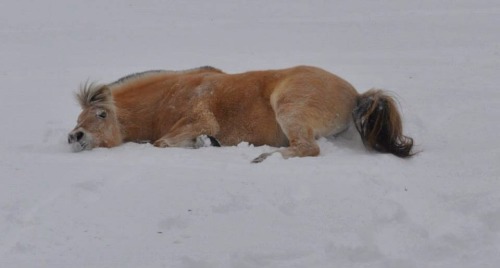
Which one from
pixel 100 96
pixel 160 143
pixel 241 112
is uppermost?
pixel 100 96

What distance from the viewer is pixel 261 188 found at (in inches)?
190

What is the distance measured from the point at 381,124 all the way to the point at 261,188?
1.82 metres

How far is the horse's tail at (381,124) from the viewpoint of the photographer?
6090 mm

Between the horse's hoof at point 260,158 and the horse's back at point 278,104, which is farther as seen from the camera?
the horse's back at point 278,104

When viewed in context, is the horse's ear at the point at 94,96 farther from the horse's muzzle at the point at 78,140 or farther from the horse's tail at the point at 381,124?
the horse's tail at the point at 381,124

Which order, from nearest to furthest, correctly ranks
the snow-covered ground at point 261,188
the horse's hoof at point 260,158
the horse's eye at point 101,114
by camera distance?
1. the snow-covered ground at point 261,188
2. the horse's hoof at point 260,158
3. the horse's eye at point 101,114

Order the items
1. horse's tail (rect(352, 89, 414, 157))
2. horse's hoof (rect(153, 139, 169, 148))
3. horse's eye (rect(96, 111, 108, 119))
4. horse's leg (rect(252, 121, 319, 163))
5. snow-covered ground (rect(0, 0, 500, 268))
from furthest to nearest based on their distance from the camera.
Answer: horse's eye (rect(96, 111, 108, 119))
horse's hoof (rect(153, 139, 169, 148))
horse's tail (rect(352, 89, 414, 157))
horse's leg (rect(252, 121, 319, 163))
snow-covered ground (rect(0, 0, 500, 268))

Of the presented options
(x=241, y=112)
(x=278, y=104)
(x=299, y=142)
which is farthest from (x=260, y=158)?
(x=241, y=112)

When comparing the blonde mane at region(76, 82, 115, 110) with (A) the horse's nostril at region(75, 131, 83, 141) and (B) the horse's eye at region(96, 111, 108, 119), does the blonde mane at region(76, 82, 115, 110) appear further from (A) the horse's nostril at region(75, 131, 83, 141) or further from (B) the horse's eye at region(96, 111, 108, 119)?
(A) the horse's nostril at region(75, 131, 83, 141)

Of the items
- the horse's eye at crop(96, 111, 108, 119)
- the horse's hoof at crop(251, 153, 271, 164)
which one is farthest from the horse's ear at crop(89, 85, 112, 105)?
the horse's hoof at crop(251, 153, 271, 164)

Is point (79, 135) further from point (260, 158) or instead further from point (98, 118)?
point (260, 158)

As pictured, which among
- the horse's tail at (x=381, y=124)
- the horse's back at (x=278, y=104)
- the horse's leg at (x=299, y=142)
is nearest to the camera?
the horse's leg at (x=299, y=142)

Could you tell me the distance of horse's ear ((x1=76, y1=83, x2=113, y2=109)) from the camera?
6.82 meters

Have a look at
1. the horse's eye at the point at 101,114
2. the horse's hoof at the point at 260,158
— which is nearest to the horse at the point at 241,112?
the horse's eye at the point at 101,114
